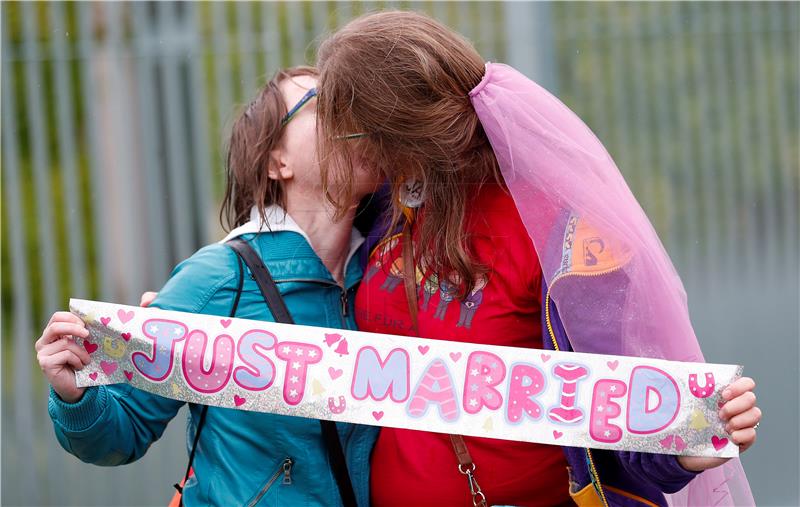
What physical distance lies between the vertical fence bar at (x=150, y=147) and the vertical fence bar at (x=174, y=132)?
2.0 inches

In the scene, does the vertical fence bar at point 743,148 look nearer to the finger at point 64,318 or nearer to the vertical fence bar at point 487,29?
the vertical fence bar at point 487,29

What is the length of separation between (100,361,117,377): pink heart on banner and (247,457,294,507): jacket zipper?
0.44 m

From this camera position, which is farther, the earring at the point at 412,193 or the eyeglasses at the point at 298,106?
the eyeglasses at the point at 298,106

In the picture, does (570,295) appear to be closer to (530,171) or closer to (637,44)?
Result: (530,171)

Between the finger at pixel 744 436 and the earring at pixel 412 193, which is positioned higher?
the earring at pixel 412 193

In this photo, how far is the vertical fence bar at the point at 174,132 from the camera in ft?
16.4

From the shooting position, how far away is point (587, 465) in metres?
2.07

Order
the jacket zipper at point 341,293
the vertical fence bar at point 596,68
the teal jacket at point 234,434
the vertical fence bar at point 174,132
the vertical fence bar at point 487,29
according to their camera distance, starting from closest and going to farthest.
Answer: the teal jacket at point 234,434
the jacket zipper at point 341,293
the vertical fence bar at point 174,132
the vertical fence bar at point 487,29
the vertical fence bar at point 596,68

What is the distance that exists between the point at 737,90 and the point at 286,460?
13.3ft

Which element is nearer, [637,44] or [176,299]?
[176,299]

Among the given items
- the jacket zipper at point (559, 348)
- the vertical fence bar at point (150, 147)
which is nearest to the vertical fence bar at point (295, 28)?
the vertical fence bar at point (150, 147)

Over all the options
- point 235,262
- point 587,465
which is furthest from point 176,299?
point 587,465

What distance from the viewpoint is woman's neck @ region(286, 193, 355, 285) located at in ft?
8.00

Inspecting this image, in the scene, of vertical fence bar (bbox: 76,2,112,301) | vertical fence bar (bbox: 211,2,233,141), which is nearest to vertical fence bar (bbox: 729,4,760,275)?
vertical fence bar (bbox: 211,2,233,141)
